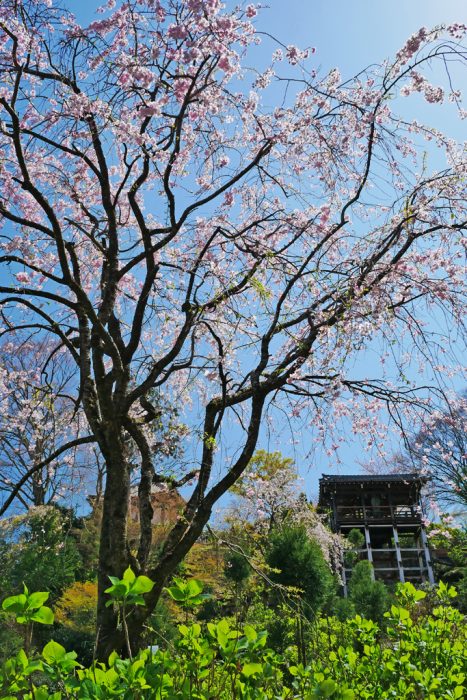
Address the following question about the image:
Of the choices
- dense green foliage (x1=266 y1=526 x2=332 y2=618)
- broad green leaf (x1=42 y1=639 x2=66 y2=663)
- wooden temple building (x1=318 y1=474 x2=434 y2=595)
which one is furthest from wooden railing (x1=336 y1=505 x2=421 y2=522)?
broad green leaf (x1=42 y1=639 x2=66 y2=663)

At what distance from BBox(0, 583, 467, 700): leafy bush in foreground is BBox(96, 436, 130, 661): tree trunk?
2.31 m

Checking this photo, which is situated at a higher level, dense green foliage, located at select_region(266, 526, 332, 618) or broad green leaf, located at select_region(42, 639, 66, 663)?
dense green foliage, located at select_region(266, 526, 332, 618)

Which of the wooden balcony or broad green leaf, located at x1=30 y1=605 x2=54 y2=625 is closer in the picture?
broad green leaf, located at x1=30 y1=605 x2=54 y2=625

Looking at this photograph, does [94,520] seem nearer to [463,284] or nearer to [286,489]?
[286,489]

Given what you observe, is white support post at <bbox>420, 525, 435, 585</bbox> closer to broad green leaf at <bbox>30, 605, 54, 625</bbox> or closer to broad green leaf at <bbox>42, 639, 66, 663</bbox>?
broad green leaf at <bbox>42, 639, 66, 663</bbox>

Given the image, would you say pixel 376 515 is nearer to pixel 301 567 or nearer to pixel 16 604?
pixel 301 567

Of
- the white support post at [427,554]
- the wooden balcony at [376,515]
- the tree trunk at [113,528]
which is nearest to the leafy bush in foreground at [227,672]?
the tree trunk at [113,528]

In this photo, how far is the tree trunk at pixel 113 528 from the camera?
14.7 ft

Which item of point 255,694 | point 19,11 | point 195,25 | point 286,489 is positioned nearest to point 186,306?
point 195,25

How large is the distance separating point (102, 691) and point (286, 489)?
17.0 metres

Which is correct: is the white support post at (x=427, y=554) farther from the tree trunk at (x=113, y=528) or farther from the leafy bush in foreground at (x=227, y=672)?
the leafy bush in foreground at (x=227, y=672)

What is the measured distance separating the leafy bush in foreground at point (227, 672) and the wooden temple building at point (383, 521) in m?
21.8

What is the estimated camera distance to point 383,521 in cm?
2416

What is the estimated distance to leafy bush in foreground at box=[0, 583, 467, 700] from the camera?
4.76 ft
